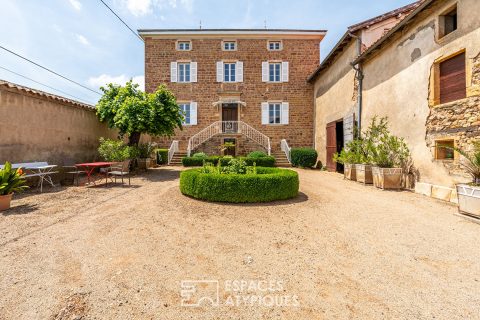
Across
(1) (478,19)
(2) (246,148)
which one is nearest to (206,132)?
(2) (246,148)

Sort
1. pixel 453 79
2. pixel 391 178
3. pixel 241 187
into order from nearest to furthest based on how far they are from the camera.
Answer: pixel 241 187 < pixel 453 79 < pixel 391 178

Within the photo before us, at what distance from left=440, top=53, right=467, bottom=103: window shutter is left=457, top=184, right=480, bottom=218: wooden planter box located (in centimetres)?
252

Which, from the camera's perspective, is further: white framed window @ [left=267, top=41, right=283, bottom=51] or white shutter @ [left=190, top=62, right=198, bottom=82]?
white framed window @ [left=267, top=41, right=283, bottom=51]

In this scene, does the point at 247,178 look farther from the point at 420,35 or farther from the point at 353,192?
the point at 420,35

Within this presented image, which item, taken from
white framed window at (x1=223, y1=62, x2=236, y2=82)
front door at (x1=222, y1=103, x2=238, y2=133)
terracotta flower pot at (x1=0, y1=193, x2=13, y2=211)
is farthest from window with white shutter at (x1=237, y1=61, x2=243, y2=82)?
terracotta flower pot at (x1=0, y1=193, x2=13, y2=211)

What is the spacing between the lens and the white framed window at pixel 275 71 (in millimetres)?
14633

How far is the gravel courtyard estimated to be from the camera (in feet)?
6.16

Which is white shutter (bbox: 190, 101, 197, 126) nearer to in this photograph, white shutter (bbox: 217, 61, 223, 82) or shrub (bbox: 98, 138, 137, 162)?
white shutter (bbox: 217, 61, 223, 82)

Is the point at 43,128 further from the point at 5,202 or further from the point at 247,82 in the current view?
the point at 247,82

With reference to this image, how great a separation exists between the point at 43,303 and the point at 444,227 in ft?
18.0

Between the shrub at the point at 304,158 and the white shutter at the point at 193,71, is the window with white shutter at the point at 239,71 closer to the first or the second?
the white shutter at the point at 193,71

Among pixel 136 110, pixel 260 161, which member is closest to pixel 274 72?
pixel 260 161

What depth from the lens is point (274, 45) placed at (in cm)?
1468

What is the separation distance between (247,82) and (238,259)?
44.9 ft
